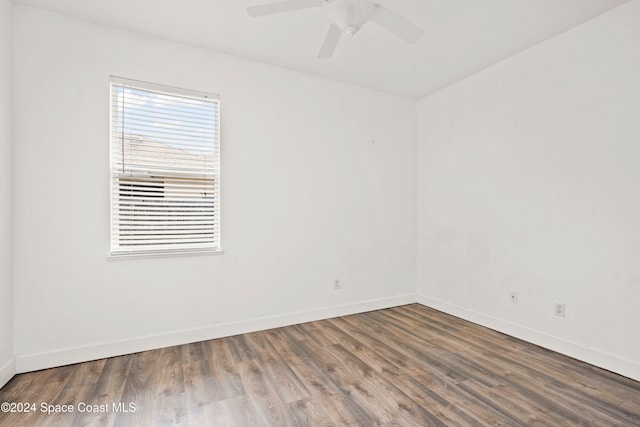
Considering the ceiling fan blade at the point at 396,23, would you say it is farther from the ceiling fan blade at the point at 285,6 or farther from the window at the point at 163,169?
the window at the point at 163,169

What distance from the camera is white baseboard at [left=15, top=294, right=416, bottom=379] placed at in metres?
2.35

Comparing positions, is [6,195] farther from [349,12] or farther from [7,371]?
[349,12]

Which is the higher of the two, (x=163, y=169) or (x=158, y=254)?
(x=163, y=169)

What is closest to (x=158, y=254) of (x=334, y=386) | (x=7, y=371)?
(x=7, y=371)

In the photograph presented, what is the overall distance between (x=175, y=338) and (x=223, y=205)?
1263mm

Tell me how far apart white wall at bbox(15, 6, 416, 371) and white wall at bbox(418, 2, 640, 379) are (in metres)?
0.77

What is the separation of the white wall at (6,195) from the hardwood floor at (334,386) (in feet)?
0.80

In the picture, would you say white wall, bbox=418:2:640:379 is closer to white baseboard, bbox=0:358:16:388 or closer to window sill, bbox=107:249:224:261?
window sill, bbox=107:249:224:261

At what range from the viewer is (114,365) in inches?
95.4

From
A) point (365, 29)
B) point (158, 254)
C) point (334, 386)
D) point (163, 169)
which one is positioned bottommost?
point (334, 386)

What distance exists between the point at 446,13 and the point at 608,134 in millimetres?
1550

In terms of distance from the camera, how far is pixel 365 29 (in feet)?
8.54

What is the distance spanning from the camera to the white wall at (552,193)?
91.8 inches

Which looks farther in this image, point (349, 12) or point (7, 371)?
point (7, 371)
